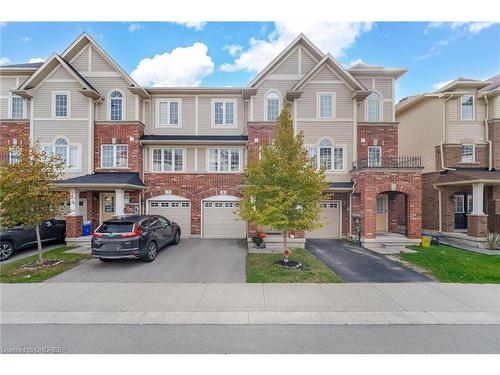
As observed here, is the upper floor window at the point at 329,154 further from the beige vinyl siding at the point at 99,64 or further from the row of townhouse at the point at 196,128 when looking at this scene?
the beige vinyl siding at the point at 99,64

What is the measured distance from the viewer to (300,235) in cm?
1251

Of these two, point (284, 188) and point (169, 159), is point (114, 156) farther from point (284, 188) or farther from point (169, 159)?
point (284, 188)

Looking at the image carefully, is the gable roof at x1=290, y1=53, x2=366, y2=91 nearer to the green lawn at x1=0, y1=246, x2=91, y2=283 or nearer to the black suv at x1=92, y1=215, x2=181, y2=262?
the black suv at x1=92, y1=215, x2=181, y2=262

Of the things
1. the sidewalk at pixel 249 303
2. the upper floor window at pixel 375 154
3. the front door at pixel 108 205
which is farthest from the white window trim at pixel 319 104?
the front door at pixel 108 205

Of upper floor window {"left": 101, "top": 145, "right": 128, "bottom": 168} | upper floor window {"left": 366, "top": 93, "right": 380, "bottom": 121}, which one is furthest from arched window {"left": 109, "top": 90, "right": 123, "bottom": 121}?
upper floor window {"left": 366, "top": 93, "right": 380, "bottom": 121}

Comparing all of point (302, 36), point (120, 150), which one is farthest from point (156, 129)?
point (302, 36)

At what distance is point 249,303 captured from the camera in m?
5.96

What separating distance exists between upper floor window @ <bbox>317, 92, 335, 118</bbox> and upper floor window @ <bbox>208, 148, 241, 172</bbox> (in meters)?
5.49

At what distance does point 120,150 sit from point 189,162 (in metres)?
4.19

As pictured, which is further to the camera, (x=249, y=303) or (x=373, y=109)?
(x=373, y=109)

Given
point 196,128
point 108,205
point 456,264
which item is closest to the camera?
point 456,264

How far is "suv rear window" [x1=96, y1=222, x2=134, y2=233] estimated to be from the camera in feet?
29.7

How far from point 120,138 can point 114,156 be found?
116cm

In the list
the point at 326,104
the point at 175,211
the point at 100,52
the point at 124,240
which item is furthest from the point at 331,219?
the point at 100,52
